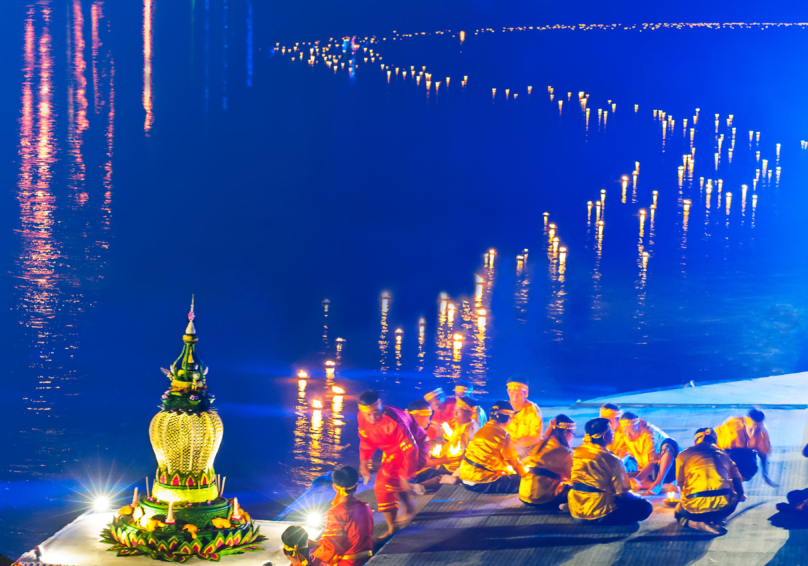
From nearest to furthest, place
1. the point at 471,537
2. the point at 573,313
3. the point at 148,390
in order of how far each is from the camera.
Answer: the point at 471,537
the point at 148,390
the point at 573,313

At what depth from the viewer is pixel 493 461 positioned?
649 centimetres

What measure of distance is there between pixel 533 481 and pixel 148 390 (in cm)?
615

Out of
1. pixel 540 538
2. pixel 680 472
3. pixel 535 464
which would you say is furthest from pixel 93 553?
pixel 680 472

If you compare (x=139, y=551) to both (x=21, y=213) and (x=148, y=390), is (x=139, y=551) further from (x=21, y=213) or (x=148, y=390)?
(x=21, y=213)

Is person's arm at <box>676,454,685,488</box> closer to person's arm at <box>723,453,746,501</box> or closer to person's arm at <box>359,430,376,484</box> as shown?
person's arm at <box>723,453,746,501</box>

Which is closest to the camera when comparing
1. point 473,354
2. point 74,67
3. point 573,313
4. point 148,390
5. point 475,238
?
point 148,390

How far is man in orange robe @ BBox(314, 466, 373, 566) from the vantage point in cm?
550

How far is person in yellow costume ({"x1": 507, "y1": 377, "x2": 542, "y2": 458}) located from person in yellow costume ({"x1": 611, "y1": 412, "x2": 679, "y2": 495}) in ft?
1.96

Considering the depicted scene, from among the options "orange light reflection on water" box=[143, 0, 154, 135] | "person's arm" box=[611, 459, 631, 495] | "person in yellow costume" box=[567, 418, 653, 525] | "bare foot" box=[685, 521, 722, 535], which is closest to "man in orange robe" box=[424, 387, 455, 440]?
"person in yellow costume" box=[567, 418, 653, 525]

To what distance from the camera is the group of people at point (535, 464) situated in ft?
19.3

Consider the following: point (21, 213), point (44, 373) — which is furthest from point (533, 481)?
point (21, 213)

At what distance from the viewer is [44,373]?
1198 cm

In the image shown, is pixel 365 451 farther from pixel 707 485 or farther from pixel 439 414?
pixel 707 485

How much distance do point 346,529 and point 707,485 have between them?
173cm
